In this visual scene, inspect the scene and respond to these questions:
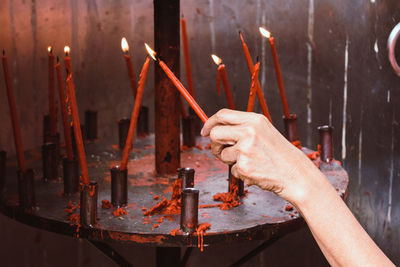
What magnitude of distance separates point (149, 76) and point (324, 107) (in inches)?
38.5

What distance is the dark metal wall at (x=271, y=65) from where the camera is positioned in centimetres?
243

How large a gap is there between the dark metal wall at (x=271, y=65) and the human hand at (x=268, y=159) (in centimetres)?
169

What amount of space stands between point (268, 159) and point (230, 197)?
0.57 m

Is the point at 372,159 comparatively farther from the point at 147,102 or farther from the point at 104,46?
the point at 104,46

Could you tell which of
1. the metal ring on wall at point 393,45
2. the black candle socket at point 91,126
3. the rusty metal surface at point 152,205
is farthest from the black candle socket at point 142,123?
the metal ring on wall at point 393,45

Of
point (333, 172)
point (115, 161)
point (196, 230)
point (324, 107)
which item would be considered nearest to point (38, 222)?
point (196, 230)

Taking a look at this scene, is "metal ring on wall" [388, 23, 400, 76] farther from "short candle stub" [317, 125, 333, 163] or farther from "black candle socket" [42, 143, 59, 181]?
"black candle socket" [42, 143, 59, 181]

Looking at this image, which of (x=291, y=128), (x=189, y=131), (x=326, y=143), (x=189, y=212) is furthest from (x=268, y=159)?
(x=189, y=131)

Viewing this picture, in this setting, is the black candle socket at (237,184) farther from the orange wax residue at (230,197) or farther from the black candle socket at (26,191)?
the black candle socket at (26,191)

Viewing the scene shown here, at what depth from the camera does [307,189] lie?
0.85 m

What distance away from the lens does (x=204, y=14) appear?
2.81 m

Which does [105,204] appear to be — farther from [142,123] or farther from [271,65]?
[271,65]

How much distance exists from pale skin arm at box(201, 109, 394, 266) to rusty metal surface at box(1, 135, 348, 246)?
0.36 metres

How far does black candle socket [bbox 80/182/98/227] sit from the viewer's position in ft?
4.01
